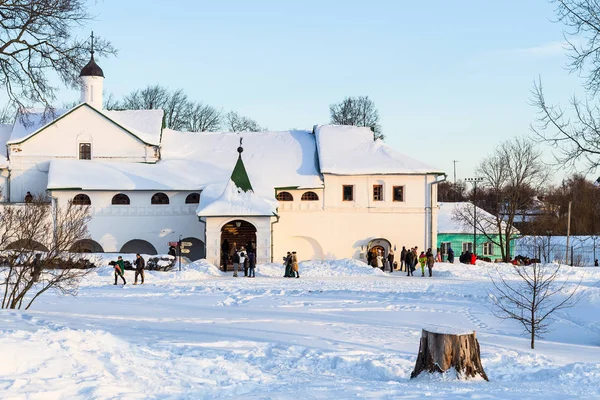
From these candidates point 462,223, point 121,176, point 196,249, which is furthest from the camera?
point 462,223

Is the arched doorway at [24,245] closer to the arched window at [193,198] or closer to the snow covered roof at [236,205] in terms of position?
the snow covered roof at [236,205]

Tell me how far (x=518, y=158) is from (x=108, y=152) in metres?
26.7

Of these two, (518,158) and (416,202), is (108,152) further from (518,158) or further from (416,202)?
(518,158)

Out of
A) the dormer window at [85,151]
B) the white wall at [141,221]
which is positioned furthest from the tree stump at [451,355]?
the dormer window at [85,151]

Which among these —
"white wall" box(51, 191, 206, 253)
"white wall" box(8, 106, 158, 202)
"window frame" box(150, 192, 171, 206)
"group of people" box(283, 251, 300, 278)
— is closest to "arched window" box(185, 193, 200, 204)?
"white wall" box(51, 191, 206, 253)

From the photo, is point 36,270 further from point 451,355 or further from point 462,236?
point 462,236

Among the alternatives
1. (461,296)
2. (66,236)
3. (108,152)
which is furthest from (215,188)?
(66,236)

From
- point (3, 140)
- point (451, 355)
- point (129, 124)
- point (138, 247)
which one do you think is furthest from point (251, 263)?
point (451, 355)

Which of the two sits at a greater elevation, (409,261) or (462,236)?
(462,236)

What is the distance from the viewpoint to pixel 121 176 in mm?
41062

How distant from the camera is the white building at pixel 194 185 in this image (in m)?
40.5

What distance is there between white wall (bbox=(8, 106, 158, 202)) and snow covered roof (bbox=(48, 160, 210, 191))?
684mm

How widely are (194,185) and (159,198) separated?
2006mm

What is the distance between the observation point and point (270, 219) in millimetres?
37188
